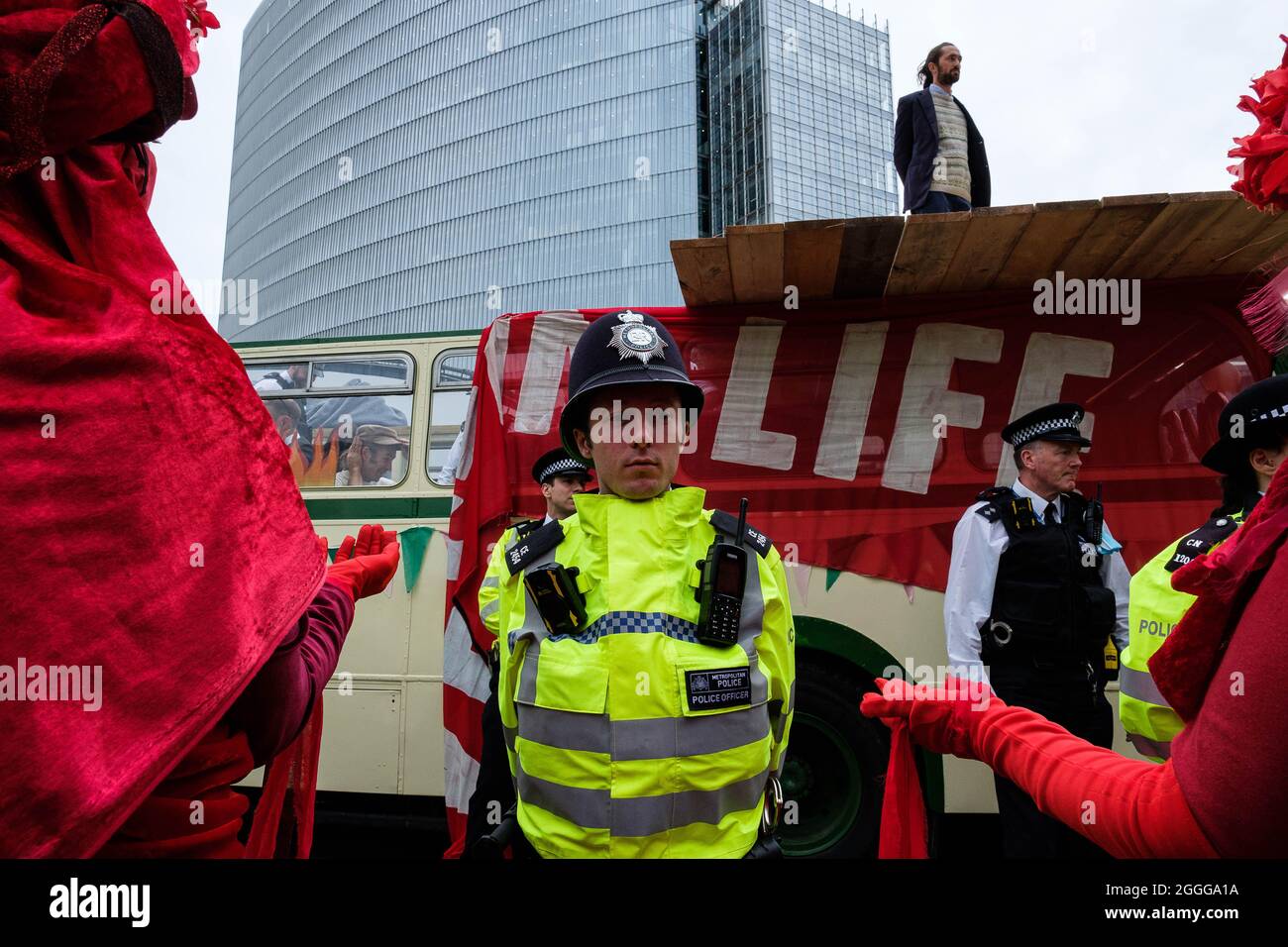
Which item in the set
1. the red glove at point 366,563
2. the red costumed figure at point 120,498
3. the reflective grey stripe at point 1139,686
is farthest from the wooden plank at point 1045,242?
the red costumed figure at point 120,498

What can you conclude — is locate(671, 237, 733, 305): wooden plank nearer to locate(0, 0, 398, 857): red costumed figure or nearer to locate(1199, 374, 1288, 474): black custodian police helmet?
locate(1199, 374, 1288, 474): black custodian police helmet

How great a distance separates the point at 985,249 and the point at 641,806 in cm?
340

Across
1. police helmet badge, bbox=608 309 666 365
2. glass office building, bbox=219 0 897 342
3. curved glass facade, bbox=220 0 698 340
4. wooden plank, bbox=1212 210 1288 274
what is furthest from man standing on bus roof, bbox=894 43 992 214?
curved glass facade, bbox=220 0 698 340

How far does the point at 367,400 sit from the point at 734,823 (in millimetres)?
4079

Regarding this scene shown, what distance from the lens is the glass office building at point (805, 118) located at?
34.9 meters

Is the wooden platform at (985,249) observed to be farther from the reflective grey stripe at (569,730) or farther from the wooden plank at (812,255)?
the reflective grey stripe at (569,730)

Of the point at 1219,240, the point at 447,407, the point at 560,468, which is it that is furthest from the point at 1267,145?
the point at 447,407

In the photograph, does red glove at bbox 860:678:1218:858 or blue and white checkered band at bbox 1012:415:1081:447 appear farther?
blue and white checkered band at bbox 1012:415:1081:447

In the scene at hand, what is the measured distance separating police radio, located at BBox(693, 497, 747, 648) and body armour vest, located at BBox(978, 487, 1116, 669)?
213 cm

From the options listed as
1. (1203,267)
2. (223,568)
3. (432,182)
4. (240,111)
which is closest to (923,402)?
(1203,267)

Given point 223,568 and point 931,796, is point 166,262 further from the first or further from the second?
point 931,796

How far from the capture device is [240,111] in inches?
2603

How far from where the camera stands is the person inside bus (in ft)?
15.3

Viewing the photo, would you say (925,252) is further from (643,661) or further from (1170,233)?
(643,661)
